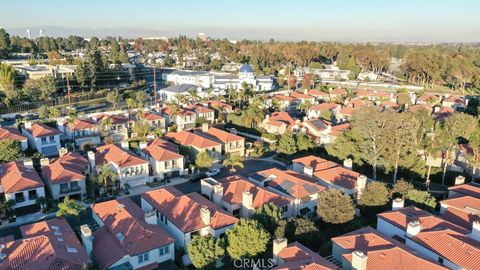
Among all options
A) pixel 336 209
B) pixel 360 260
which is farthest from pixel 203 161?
pixel 360 260

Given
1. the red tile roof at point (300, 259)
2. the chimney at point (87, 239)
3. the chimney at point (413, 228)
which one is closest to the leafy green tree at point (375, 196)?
the chimney at point (413, 228)

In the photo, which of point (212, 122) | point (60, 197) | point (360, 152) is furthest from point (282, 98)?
point (60, 197)

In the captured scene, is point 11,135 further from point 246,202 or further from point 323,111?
point 323,111

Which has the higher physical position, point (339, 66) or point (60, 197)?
point (339, 66)

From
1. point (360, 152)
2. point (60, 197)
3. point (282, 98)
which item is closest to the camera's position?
point (60, 197)

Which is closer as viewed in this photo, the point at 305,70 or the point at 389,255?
the point at 389,255

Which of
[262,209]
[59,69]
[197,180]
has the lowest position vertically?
[197,180]

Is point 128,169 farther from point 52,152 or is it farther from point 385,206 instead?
point 385,206

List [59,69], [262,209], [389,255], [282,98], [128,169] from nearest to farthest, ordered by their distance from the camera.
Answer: [389,255], [262,209], [128,169], [282,98], [59,69]
